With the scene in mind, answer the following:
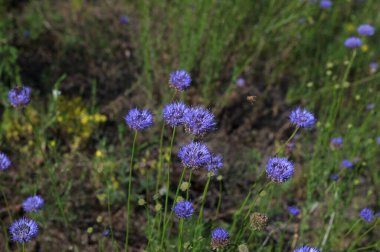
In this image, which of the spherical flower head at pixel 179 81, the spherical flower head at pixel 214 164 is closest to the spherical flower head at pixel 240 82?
the spherical flower head at pixel 179 81

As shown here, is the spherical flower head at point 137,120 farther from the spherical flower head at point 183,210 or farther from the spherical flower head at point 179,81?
the spherical flower head at point 183,210

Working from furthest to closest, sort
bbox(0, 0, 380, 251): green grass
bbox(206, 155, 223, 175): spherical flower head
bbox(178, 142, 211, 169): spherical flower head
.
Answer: bbox(0, 0, 380, 251): green grass
bbox(206, 155, 223, 175): spherical flower head
bbox(178, 142, 211, 169): spherical flower head

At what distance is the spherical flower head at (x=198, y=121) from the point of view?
1.60m

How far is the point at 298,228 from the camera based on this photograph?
2.70 metres

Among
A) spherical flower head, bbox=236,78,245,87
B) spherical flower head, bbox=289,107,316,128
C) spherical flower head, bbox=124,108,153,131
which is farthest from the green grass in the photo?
spherical flower head, bbox=124,108,153,131

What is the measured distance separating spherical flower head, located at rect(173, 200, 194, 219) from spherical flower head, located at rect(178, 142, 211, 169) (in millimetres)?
172

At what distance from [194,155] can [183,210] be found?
0.72 feet

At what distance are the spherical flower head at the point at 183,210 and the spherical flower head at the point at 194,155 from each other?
6.8 inches

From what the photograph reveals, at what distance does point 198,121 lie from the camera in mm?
1601

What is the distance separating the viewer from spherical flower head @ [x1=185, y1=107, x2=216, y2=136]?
5.25 ft

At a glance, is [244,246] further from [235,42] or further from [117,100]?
[235,42]

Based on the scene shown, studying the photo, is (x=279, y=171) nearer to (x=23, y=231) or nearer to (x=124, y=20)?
(x=23, y=231)

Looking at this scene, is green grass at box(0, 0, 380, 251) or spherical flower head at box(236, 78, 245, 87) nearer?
green grass at box(0, 0, 380, 251)

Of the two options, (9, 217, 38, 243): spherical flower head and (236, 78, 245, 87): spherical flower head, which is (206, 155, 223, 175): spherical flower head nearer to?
(9, 217, 38, 243): spherical flower head
